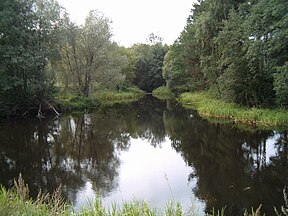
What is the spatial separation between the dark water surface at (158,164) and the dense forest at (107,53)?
4.60 m

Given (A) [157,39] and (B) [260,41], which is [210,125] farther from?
(A) [157,39]

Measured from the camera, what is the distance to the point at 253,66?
20.0m

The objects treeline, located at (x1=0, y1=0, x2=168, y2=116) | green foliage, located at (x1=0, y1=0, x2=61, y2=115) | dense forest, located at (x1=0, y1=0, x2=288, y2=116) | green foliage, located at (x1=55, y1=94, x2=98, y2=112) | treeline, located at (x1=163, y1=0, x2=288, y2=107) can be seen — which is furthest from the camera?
green foliage, located at (x1=55, y1=94, x2=98, y2=112)

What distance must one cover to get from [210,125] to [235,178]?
35.6 feet

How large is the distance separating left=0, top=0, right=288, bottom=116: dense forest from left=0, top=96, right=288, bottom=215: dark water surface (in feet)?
15.1

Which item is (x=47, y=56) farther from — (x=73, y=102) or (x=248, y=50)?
(x=248, y=50)

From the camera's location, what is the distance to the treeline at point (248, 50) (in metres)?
15.4

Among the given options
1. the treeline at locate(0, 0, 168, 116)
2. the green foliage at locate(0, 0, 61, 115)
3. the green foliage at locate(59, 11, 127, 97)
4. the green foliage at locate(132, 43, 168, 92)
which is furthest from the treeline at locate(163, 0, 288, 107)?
the green foliage at locate(132, 43, 168, 92)

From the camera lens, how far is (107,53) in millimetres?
38156

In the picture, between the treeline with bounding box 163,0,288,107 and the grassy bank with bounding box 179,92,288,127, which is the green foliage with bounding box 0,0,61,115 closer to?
the treeline with bounding box 163,0,288,107

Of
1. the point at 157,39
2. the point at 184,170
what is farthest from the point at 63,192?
the point at 157,39

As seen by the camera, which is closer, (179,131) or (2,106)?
(179,131)

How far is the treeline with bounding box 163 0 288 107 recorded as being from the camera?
1545 centimetres

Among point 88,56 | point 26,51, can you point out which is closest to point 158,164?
point 26,51
